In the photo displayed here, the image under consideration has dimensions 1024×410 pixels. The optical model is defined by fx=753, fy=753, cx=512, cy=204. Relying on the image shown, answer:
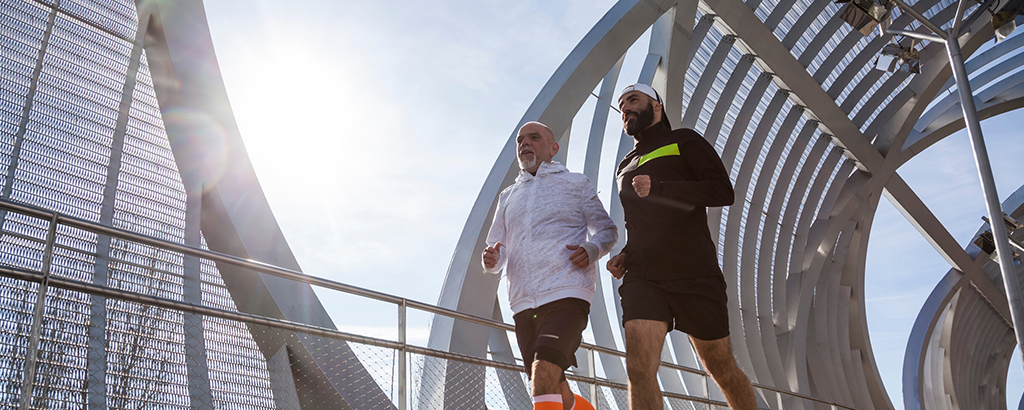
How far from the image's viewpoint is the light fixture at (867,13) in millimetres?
10891

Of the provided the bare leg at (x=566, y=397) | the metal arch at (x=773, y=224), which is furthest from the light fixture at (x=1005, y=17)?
the bare leg at (x=566, y=397)

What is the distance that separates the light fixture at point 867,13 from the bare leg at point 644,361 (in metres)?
8.96

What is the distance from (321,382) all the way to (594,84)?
739 centimetres

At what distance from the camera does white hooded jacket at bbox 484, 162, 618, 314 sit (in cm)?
356

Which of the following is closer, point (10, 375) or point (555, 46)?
point (10, 375)

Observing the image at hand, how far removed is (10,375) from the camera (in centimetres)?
313

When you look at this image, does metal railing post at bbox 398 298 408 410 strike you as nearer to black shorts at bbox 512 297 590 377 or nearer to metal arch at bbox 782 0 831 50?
black shorts at bbox 512 297 590 377

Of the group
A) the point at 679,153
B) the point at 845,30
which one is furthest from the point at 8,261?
the point at 845,30

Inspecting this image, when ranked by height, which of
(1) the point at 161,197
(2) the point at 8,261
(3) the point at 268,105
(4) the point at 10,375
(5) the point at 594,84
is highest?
(5) the point at 594,84

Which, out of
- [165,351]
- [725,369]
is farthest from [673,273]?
[165,351]

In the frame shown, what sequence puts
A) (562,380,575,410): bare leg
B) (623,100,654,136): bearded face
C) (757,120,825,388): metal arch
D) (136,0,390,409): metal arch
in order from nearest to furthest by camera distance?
1. (562,380,575,410): bare leg
2. (623,100,654,136): bearded face
3. (136,0,390,409): metal arch
4. (757,120,825,388): metal arch

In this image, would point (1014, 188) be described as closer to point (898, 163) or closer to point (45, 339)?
point (898, 163)

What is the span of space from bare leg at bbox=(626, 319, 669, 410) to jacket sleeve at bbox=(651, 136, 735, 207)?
24.1 inches

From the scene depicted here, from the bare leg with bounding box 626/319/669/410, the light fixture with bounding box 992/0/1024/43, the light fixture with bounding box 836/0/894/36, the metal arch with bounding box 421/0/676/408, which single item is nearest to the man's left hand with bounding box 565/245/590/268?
the bare leg with bounding box 626/319/669/410
